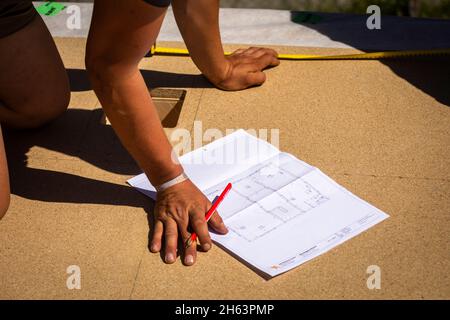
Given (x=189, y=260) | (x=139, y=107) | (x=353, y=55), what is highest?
(x=139, y=107)

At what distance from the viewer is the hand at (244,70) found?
2701 mm

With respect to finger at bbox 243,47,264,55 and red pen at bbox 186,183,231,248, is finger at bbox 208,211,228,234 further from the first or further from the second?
finger at bbox 243,47,264,55

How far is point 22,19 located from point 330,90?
3.81 feet

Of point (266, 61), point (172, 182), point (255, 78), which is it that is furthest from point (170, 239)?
point (266, 61)

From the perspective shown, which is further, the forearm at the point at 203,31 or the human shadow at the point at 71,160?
the forearm at the point at 203,31

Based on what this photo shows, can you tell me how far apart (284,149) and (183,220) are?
550mm

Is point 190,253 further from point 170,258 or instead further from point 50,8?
point 50,8

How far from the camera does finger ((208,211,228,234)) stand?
6.61 feet

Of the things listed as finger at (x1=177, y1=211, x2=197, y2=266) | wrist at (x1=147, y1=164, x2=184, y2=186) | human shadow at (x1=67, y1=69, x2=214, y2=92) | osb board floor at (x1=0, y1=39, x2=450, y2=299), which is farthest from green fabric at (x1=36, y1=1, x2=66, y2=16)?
finger at (x1=177, y1=211, x2=197, y2=266)

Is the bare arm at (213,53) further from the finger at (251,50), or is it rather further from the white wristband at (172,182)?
the white wristband at (172,182)

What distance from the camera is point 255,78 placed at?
8.96 feet

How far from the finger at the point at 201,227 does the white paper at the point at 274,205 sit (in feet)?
0.16

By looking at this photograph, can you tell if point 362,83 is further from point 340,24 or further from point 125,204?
point 125,204

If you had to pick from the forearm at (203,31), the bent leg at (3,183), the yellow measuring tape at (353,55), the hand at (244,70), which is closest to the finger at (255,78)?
the hand at (244,70)
